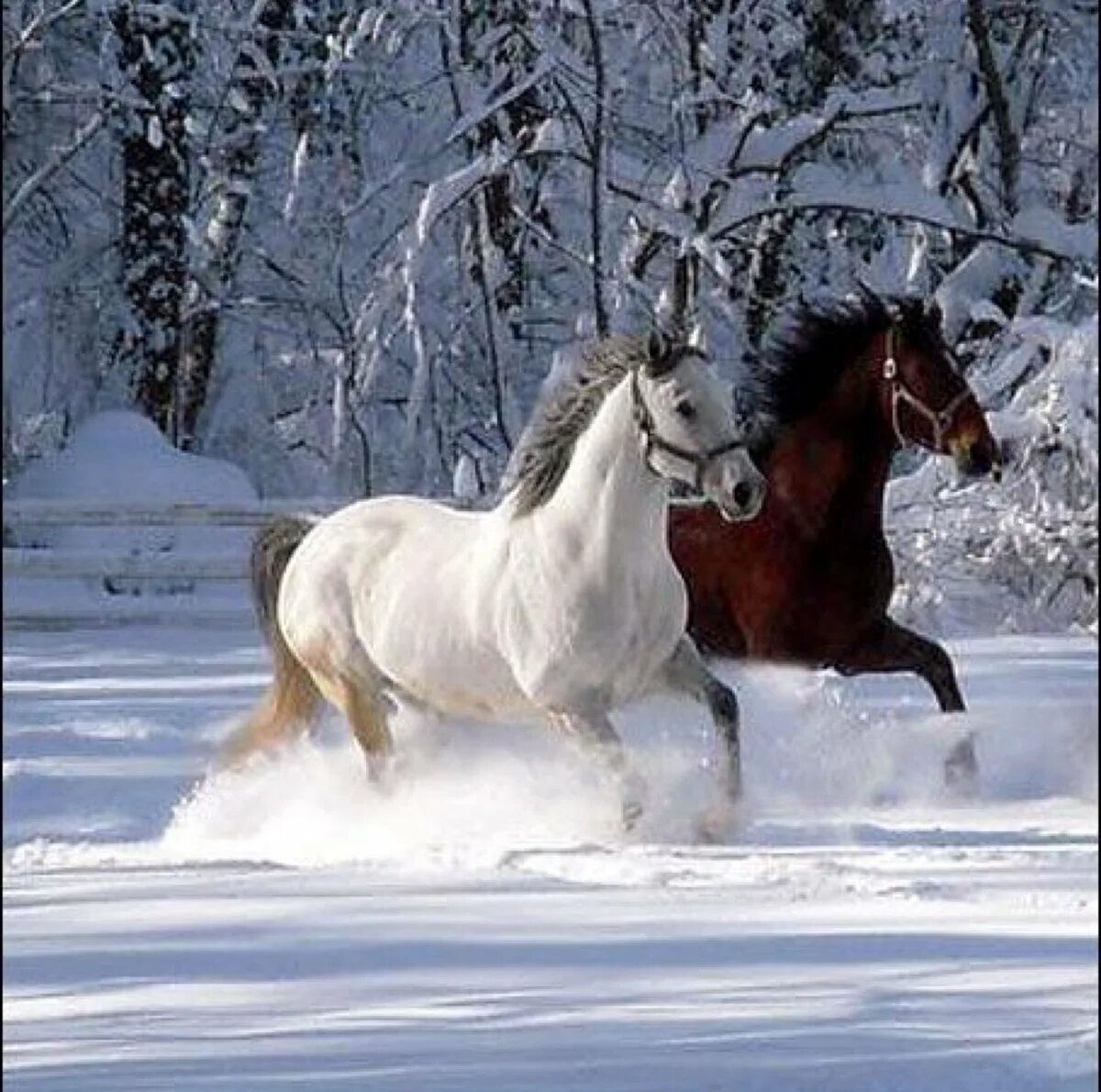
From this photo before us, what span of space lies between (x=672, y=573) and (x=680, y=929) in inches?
57.1

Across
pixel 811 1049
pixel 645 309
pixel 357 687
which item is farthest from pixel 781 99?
pixel 811 1049

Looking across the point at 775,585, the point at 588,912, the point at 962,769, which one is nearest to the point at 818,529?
the point at 775,585

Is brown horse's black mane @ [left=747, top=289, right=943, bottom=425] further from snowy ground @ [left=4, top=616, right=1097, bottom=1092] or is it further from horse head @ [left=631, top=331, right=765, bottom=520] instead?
horse head @ [left=631, top=331, right=765, bottom=520]

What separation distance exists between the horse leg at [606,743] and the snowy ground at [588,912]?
1.6 inches

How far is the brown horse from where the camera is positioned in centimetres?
580

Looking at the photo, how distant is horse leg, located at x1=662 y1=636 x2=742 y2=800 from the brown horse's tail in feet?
3.14

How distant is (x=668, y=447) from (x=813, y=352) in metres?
1.06

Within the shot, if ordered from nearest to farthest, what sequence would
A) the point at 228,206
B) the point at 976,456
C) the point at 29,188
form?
the point at 29,188 < the point at 976,456 < the point at 228,206

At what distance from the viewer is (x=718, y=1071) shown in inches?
115

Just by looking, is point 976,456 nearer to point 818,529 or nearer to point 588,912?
point 818,529

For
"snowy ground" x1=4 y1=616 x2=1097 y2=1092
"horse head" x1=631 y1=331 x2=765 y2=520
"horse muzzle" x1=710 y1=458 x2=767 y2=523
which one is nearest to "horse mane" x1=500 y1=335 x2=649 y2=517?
"horse head" x1=631 y1=331 x2=765 y2=520

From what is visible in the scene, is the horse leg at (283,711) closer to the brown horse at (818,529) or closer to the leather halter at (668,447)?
the brown horse at (818,529)

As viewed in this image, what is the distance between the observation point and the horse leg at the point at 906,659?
5.55 metres

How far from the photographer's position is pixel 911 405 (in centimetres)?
538
